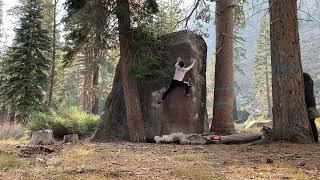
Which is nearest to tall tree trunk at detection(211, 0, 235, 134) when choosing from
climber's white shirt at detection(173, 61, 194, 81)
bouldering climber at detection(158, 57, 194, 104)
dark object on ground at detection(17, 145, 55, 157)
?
bouldering climber at detection(158, 57, 194, 104)

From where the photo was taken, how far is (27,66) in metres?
24.2

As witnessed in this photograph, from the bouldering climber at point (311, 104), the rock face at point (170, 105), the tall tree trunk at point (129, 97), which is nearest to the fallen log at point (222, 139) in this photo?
the bouldering climber at point (311, 104)

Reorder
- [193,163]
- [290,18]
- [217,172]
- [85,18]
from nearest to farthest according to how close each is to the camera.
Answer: [217,172], [193,163], [290,18], [85,18]

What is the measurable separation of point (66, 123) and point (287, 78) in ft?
31.9

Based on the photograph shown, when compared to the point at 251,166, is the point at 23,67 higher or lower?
higher

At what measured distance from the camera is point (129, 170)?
229 inches

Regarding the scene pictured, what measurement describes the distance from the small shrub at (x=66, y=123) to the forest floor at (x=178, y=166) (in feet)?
27.4

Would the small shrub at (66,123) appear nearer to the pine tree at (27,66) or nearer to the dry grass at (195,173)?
the pine tree at (27,66)

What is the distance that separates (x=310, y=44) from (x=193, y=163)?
120m

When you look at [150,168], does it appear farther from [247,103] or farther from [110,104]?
[247,103]

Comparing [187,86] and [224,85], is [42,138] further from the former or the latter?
[224,85]

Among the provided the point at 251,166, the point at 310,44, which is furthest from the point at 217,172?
the point at 310,44

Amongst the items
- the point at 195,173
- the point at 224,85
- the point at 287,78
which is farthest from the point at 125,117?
the point at 195,173

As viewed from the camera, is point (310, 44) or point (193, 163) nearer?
point (193, 163)
